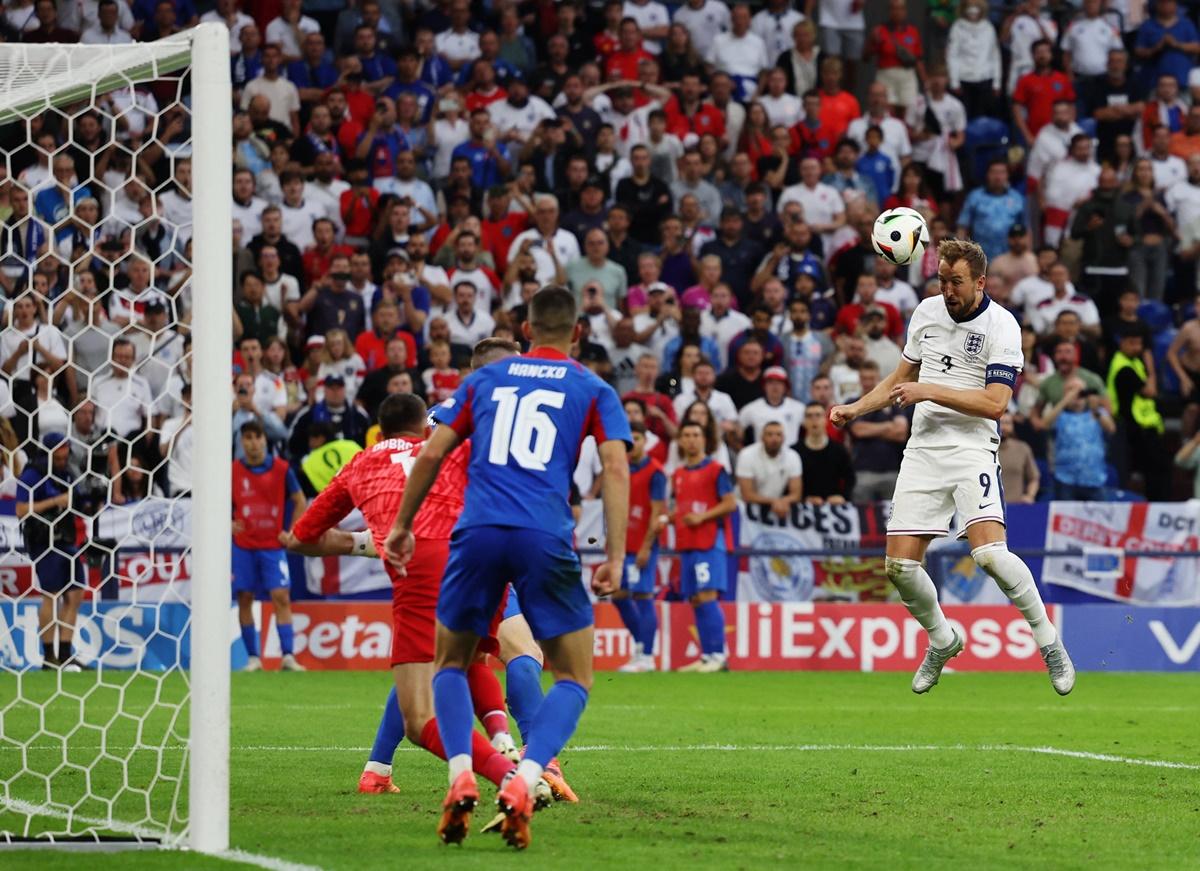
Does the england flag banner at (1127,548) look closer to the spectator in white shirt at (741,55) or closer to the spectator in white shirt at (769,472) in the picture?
the spectator in white shirt at (769,472)

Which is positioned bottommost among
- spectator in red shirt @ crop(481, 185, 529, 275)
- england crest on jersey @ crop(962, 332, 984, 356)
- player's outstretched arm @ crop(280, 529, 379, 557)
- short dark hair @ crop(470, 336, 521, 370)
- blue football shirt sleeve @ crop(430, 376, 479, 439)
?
player's outstretched arm @ crop(280, 529, 379, 557)

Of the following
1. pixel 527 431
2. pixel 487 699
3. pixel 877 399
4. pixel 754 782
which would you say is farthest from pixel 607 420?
pixel 877 399

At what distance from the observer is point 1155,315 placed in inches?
854

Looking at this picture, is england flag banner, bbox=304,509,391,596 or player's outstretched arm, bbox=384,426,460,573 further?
england flag banner, bbox=304,509,391,596

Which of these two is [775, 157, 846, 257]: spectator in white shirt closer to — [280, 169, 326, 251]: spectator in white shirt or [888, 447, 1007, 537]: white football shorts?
[280, 169, 326, 251]: spectator in white shirt

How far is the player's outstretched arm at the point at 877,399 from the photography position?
9.62 metres

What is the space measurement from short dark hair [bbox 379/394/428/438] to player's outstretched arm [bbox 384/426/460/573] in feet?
5.32

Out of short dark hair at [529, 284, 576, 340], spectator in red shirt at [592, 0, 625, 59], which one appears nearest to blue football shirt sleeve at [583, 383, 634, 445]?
short dark hair at [529, 284, 576, 340]

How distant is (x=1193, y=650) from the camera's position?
18.5 meters

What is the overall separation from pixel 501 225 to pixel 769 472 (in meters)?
4.45

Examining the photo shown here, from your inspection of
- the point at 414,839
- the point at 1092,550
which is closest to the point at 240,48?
the point at 1092,550

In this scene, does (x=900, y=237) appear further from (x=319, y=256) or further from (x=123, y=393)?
(x=319, y=256)

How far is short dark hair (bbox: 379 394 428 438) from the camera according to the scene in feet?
28.2

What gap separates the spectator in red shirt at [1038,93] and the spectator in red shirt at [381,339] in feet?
29.8
